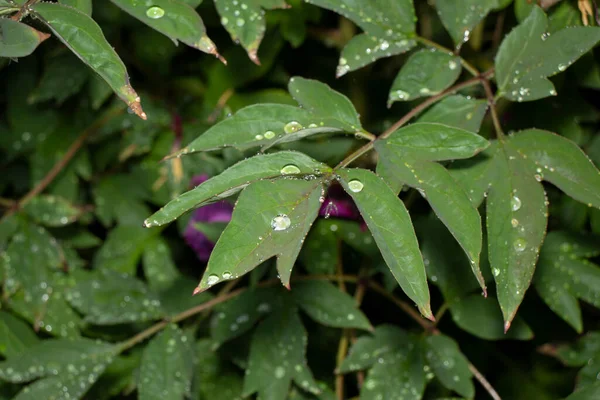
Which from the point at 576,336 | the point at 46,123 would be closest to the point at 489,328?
the point at 576,336

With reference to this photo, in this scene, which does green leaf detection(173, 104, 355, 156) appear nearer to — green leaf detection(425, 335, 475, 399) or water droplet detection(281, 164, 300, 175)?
water droplet detection(281, 164, 300, 175)

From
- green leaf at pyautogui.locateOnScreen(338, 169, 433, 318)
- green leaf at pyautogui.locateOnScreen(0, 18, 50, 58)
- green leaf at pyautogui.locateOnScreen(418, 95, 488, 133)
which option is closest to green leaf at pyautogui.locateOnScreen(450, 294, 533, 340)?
green leaf at pyautogui.locateOnScreen(418, 95, 488, 133)

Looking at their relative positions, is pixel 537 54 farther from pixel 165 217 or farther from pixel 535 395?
pixel 535 395

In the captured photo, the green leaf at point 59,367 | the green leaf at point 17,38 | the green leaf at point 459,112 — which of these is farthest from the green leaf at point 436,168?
the green leaf at point 59,367

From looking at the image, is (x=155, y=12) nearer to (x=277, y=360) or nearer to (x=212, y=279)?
(x=212, y=279)

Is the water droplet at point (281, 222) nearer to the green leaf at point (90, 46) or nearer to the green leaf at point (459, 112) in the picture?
the green leaf at point (90, 46)

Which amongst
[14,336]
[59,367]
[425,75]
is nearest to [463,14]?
[425,75]
